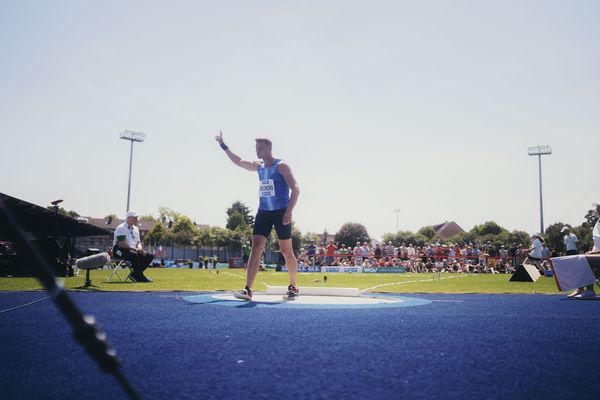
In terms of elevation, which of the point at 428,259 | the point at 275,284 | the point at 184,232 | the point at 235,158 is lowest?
the point at 275,284

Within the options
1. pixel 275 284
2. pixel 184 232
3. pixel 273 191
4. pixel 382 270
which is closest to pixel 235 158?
pixel 273 191

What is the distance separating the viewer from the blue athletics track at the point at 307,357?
1755 millimetres

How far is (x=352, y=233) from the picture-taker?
300 feet

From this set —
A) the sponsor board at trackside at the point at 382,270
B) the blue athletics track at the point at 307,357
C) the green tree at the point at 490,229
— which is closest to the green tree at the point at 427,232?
the green tree at the point at 490,229

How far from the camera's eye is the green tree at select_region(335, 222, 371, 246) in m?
91.0

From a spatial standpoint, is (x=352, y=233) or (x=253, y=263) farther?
(x=352, y=233)

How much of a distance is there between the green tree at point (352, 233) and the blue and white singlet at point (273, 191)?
85.6 meters

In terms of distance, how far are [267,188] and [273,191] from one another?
0.35 feet

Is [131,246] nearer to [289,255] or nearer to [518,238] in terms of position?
[289,255]

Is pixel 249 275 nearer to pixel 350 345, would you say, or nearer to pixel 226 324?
pixel 226 324

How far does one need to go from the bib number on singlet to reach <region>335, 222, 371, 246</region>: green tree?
281 feet

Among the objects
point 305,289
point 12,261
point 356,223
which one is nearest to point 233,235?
point 356,223

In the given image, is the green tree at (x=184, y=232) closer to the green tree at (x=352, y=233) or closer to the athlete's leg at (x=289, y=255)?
the green tree at (x=352, y=233)

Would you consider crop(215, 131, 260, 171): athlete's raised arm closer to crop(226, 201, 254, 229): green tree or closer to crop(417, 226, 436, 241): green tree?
crop(226, 201, 254, 229): green tree
